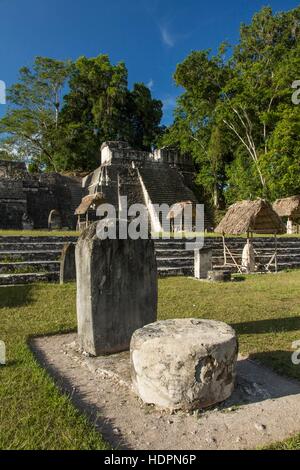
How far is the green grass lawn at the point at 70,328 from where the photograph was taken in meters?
2.35

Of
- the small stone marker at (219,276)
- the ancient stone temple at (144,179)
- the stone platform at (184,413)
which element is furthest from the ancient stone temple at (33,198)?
the stone platform at (184,413)

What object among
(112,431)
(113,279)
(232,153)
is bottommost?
(112,431)

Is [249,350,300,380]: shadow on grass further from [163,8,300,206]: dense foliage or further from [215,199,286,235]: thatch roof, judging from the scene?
[163,8,300,206]: dense foliage

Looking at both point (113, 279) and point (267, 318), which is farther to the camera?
point (267, 318)

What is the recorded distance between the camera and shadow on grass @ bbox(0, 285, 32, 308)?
6.14 metres

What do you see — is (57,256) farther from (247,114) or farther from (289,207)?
(247,114)

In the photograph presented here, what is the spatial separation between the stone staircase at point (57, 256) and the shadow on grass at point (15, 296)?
2.34 feet

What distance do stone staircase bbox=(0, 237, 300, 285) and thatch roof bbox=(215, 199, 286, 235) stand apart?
112 cm

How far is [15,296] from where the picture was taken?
673cm

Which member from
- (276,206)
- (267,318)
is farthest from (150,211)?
(267,318)

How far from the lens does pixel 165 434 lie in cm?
239

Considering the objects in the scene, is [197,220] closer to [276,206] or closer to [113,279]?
[276,206]

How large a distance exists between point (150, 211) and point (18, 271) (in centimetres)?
1241

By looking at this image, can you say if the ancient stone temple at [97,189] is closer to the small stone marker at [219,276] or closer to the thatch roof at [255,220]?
the thatch roof at [255,220]
